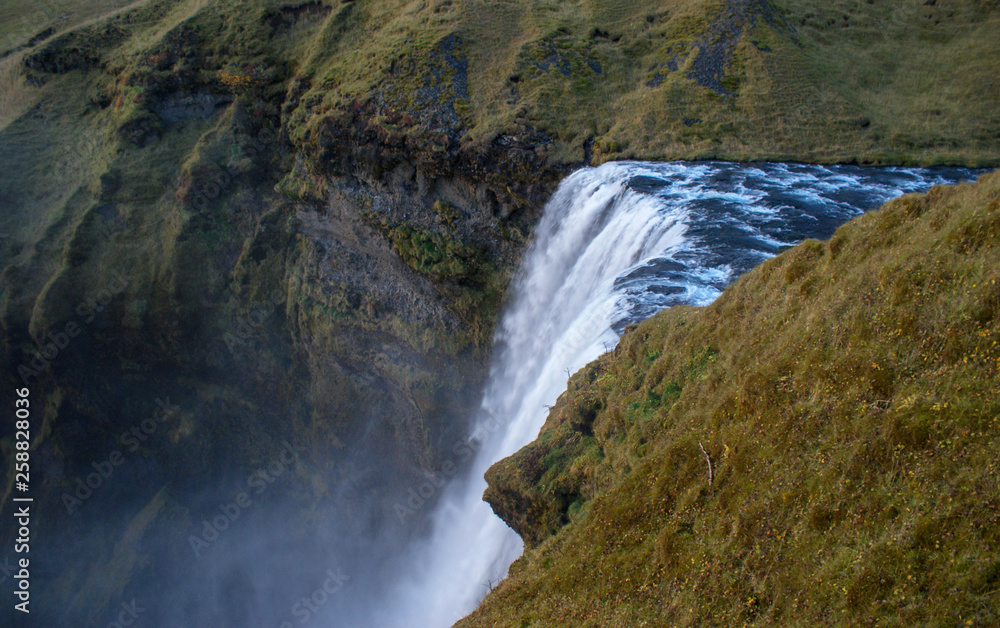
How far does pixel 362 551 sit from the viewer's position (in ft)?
104

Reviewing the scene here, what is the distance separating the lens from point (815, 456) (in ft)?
21.9

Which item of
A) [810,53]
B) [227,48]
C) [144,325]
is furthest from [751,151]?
[144,325]

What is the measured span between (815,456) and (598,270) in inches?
441

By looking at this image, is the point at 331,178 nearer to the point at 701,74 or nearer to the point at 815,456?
the point at 701,74

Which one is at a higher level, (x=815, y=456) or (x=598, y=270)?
(x=815, y=456)

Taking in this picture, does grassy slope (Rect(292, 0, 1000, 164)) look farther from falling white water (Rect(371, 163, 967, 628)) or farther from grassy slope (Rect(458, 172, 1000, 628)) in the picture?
grassy slope (Rect(458, 172, 1000, 628))

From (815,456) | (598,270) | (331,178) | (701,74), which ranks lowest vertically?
(701,74)

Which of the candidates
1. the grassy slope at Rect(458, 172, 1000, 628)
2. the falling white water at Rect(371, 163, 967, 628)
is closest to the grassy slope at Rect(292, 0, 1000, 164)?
the falling white water at Rect(371, 163, 967, 628)

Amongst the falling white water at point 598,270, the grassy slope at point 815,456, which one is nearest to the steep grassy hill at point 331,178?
the falling white water at point 598,270

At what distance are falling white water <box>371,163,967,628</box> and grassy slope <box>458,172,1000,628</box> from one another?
349 centimetres

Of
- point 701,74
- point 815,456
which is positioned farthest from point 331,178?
point 815,456

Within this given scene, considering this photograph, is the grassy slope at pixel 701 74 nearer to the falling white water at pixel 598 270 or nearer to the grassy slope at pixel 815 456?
the falling white water at pixel 598 270

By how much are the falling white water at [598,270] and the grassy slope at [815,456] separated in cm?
349

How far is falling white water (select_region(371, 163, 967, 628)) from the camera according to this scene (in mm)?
13945
